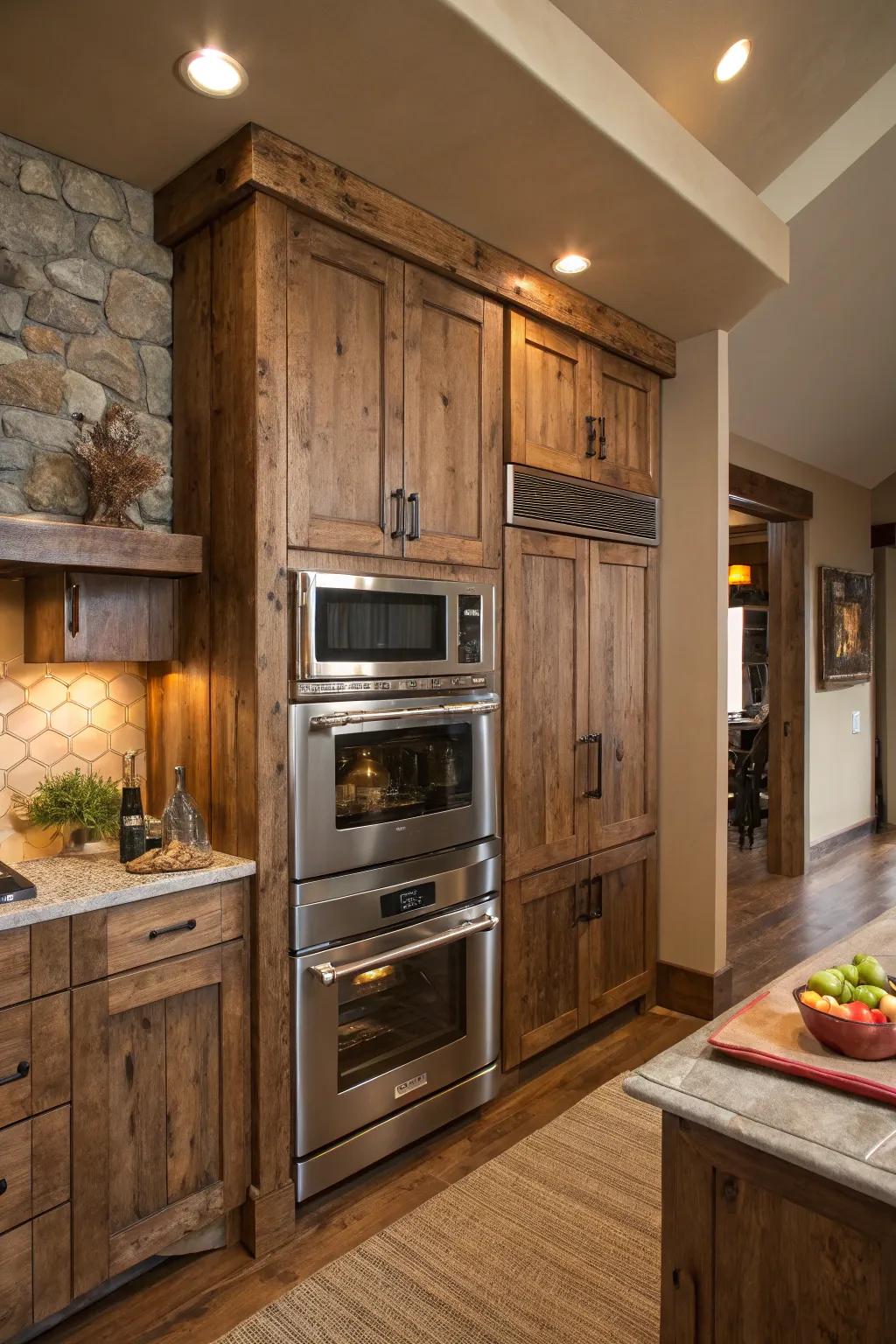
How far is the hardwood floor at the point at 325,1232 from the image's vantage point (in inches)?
72.3

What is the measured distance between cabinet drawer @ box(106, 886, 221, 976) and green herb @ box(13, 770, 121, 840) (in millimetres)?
377

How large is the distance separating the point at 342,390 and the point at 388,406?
0.16 meters

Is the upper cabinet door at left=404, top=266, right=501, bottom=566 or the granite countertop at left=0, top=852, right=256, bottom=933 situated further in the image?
the upper cabinet door at left=404, top=266, right=501, bottom=566

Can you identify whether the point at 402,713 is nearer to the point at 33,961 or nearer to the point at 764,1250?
the point at 33,961

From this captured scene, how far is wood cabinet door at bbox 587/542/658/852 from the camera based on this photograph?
3109 mm

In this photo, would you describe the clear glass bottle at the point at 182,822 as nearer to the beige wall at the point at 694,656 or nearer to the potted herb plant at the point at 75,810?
the potted herb plant at the point at 75,810

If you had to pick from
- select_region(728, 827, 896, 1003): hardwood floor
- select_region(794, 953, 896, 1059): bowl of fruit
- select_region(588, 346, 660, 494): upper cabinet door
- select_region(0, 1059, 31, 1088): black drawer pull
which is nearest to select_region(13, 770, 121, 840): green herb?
select_region(0, 1059, 31, 1088): black drawer pull

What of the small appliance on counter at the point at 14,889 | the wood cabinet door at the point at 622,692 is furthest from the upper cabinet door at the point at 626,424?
the small appliance on counter at the point at 14,889

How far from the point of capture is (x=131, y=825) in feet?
6.76

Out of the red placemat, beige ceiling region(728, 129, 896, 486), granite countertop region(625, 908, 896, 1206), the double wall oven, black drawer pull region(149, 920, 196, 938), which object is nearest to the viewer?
granite countertop region(625, 908, 896, 1206)

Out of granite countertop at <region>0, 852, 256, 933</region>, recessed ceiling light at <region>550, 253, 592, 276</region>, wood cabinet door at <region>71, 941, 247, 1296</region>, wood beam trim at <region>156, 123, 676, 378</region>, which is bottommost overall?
wood cabinet door at <region>71, 941, 247, 1296</region>

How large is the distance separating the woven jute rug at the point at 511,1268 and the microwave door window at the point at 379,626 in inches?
57.1

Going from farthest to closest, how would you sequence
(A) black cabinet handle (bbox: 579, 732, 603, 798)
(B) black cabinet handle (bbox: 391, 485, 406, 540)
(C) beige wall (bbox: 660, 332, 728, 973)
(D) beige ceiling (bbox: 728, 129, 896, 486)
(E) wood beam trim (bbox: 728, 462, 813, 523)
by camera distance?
(E) wood beam trim (bbox: 728, 462, 813, 523) → (D) beige ceiling (bbox: 728, 129, 896, 486) → (C) beige wall (bbox: 660, 332, 728, 973) → (A) black cabinet handle (bbox: 579, 732, 603, 798) → (B) black cabinet handle (bbox: 391, 485, 406, 540)

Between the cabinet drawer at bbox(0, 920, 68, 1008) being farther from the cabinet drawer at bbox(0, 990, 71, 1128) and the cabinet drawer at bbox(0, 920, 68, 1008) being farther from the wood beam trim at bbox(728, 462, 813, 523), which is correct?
the wood beam trim at bbox(728, 462, 813, 523)
